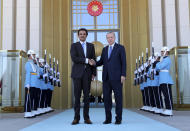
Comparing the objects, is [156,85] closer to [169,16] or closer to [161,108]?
[161,108]

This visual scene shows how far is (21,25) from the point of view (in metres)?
9.63

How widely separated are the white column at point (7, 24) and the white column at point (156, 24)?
4.65 metres

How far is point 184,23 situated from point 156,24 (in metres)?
0.88

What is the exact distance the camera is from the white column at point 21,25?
31.2ft

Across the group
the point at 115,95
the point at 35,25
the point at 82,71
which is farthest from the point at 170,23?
the point at 82,71

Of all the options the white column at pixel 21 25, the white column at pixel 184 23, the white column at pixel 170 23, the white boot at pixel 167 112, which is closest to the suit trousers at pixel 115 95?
the white boot at pixel 167 112

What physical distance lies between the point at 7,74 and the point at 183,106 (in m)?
5.12

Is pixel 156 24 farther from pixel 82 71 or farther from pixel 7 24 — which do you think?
pixel 82 71

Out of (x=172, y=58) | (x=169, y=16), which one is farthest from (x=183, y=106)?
(x=169, y=16)

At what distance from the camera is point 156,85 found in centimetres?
690

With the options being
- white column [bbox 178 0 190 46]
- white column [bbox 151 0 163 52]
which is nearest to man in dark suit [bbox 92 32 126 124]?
white column [bbox 151 0 163 52]

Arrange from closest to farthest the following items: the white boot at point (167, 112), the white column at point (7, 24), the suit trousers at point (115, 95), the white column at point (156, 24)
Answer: the suit trousers at point (115, 95)
the white boot at point (167, 112)
the white column at point (156, 24)
the white column at point (7, 24)

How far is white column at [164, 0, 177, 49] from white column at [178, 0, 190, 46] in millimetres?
216

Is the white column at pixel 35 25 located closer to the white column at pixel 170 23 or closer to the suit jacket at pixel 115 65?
the white column at pixel 170 23
